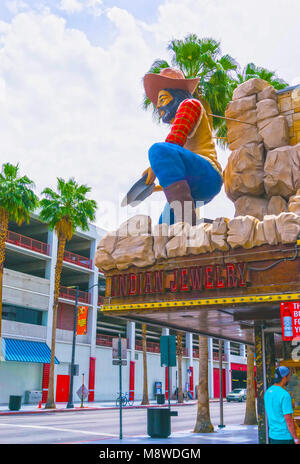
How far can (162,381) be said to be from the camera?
2040 inches

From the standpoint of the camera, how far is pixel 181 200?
1023 cm

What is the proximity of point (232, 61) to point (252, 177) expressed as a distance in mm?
10396

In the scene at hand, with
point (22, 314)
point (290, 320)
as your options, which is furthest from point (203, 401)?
point (22, 314)

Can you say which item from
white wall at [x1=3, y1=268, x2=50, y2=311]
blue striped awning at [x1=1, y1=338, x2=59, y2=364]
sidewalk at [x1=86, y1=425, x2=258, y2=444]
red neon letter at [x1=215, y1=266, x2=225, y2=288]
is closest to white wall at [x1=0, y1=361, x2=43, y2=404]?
blue striped awning at [x1=1, y1=338, x2=59, y2=364]

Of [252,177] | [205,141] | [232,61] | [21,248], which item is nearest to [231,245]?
[252,177]

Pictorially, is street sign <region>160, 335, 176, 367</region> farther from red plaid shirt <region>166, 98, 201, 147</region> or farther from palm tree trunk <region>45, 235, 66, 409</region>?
palm tree trunk <region>45, 235, 66, 409</region>

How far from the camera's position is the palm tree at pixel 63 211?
31156mm

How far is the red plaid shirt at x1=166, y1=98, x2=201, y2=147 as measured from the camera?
10.6m

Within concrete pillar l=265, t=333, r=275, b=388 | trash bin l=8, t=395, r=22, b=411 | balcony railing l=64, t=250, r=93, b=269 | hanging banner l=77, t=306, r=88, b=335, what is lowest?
trash bin l=8, t=395, r=22, b=411

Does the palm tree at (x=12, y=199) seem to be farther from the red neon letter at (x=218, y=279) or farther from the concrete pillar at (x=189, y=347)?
the concrete pillar at (x=189, y=347)

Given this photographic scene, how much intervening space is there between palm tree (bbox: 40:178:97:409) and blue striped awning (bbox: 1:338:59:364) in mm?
4136

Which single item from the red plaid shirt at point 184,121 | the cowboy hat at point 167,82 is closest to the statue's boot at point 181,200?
the red plaid shirt at point 184,121

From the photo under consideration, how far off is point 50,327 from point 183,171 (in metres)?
29.6

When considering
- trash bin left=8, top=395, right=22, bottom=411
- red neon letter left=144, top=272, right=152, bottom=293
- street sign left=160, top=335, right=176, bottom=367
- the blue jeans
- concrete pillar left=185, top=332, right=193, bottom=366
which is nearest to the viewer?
red neon letter left=144, top=272, right=152, bottom=293
